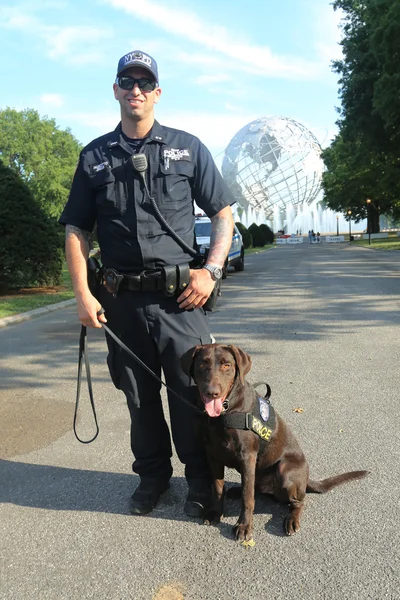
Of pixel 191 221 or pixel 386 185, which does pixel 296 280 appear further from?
pixel 386 185

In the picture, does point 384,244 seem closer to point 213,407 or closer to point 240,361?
point 240,361

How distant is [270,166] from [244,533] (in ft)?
323

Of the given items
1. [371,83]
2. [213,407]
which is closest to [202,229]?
[371,83]

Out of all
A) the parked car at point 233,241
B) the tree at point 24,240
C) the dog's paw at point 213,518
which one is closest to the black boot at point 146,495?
the dog's paw at point 213,518

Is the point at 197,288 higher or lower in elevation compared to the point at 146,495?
higher

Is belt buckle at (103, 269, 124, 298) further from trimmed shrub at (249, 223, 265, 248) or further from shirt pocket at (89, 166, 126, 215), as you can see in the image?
trimmed shrub at (249, 223, 265, 248)

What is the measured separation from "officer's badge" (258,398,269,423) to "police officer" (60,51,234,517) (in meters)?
0.36

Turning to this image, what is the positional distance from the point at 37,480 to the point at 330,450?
1980 mm

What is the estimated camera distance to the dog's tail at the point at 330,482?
321 centimetres

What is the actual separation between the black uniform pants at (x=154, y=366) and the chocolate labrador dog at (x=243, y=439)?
0.20m

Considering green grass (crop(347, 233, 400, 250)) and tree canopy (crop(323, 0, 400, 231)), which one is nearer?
tree canopy (crop(323, 0, 400, 231))

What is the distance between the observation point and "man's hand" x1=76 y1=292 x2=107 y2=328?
115 inches

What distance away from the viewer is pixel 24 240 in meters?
14.3

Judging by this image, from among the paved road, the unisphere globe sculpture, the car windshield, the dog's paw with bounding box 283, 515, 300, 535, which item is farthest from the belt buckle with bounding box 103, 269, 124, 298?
the unisphere globe sculpture
